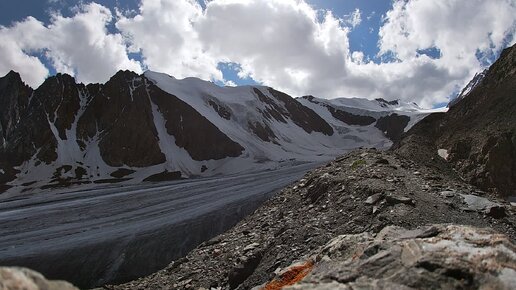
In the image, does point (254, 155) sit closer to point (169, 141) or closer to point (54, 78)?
point (169, 141)

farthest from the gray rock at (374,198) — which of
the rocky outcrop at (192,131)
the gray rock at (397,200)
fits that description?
the rocky outcrop at (192,131)

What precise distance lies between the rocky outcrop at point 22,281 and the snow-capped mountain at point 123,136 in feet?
351

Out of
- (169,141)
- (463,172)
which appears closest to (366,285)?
(463,172)

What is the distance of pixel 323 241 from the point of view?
1182 cm

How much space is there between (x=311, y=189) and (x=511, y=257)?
13214 millimetres

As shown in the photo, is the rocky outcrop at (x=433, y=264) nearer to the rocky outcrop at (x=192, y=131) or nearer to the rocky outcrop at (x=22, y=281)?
the rocky outcrop at (x=22, y=281)

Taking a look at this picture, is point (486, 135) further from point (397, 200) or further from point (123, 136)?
point (123, 136)

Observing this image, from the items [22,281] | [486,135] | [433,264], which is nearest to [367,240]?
[433,264]

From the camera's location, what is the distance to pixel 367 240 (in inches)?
311

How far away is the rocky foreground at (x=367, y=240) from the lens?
5.35 m

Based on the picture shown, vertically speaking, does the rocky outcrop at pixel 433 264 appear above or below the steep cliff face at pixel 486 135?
below

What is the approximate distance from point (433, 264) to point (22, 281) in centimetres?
472

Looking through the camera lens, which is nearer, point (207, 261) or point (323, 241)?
point (323, 241)

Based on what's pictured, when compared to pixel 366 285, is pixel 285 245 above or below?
below
